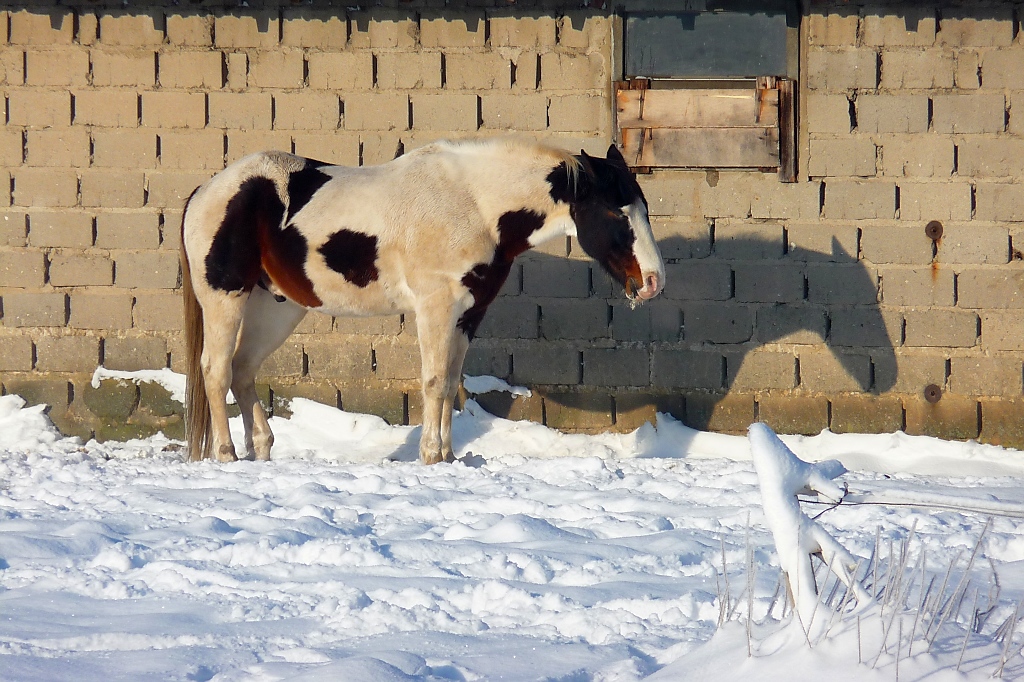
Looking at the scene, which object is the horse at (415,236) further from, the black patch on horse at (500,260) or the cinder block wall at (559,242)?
the cinder block wall at (559,242)

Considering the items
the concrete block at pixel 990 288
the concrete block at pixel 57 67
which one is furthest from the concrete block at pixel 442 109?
the concrete block at pixel 990 288

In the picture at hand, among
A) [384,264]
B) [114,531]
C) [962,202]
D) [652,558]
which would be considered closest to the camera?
[652,558]

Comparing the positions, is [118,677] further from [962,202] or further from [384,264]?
[962,202]

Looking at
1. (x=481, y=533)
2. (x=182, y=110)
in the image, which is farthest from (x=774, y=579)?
(x=182, y=110)

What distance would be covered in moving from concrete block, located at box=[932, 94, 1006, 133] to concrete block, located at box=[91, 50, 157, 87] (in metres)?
4.78

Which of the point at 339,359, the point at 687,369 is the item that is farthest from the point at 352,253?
the point at 687,369

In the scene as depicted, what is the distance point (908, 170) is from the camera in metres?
5.72

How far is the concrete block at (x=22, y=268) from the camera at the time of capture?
A: 5.90 metres

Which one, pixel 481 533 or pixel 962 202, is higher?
pixel 962 202

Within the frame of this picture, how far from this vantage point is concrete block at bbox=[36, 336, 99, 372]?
5906 mm

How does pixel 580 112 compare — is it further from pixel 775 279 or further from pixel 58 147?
pixel 58 147

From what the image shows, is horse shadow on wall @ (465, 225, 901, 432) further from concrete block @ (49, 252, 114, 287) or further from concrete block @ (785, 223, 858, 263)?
concrete block @ (49, 252, 114, 287)

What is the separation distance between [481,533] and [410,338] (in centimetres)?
276

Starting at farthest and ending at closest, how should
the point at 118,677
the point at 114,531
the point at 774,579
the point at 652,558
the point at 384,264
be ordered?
1. the point at 384,264
2. the point at 114,531
3. the point at 652,558
4. the point at 774,579
5. the point at 118,677
